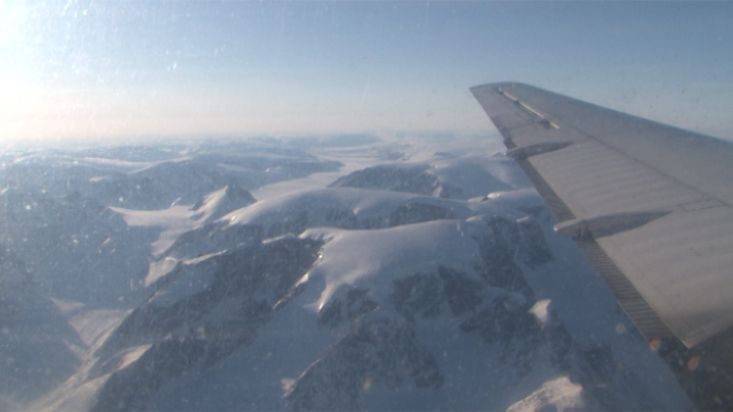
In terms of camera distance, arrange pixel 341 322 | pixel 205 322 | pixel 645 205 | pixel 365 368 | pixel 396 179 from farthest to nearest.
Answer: pixel 396 179 → pixel 205 322 → pixel 341 322 → pixel 365 368 → pixel 645 205

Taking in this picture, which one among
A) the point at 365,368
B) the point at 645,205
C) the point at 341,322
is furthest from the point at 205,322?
the point at 645,205

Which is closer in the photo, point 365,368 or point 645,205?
point 645,205

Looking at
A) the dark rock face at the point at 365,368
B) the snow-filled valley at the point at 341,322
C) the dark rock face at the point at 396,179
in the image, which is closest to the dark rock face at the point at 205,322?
the snow-filled valley at the point at 341,322

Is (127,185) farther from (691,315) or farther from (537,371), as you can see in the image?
(691,315)

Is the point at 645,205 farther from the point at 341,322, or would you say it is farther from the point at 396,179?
the point at 396,179

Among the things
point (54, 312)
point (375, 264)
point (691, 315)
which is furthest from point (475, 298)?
point (54, 312)

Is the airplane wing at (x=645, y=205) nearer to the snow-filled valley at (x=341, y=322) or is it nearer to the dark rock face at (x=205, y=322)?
the snow-filled valley at (x=341, y=322)
